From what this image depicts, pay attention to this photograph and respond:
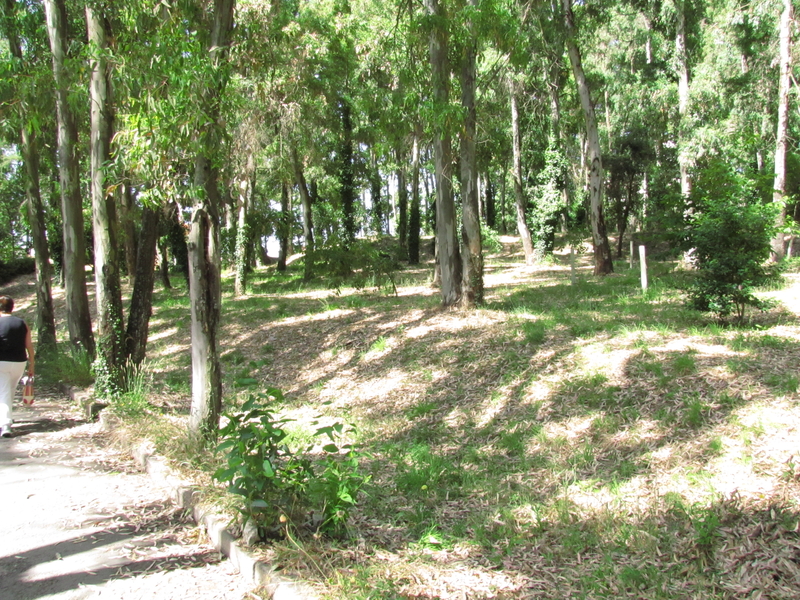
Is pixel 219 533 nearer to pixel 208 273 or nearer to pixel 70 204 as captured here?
pixel 208 273

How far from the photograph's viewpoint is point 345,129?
25672mm

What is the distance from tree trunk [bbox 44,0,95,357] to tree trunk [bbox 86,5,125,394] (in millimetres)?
1716

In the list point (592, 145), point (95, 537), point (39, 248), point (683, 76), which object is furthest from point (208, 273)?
point (683, 76)

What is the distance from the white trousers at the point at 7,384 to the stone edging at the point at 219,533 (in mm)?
1888

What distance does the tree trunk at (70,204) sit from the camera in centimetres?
1010

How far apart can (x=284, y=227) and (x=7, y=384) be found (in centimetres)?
1680

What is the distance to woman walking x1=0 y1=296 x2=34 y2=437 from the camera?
271 inches

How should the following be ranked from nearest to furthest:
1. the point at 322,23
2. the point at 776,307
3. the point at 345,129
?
1. the point at 776,307
2. the point at 322,23
3. the point at 345,129

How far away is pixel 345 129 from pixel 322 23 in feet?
20.8

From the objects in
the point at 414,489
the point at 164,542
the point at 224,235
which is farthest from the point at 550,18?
the point at 164,542

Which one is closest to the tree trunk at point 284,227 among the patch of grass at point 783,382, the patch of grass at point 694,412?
the patch of grass at point 694,412

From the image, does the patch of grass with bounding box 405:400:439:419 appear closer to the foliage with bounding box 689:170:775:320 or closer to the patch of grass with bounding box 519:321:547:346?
the patch of grass with bounding box 519:321:547:346

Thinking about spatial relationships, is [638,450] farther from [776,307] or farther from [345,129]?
[345,129]

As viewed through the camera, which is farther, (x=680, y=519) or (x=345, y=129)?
(x=345, y=129)
